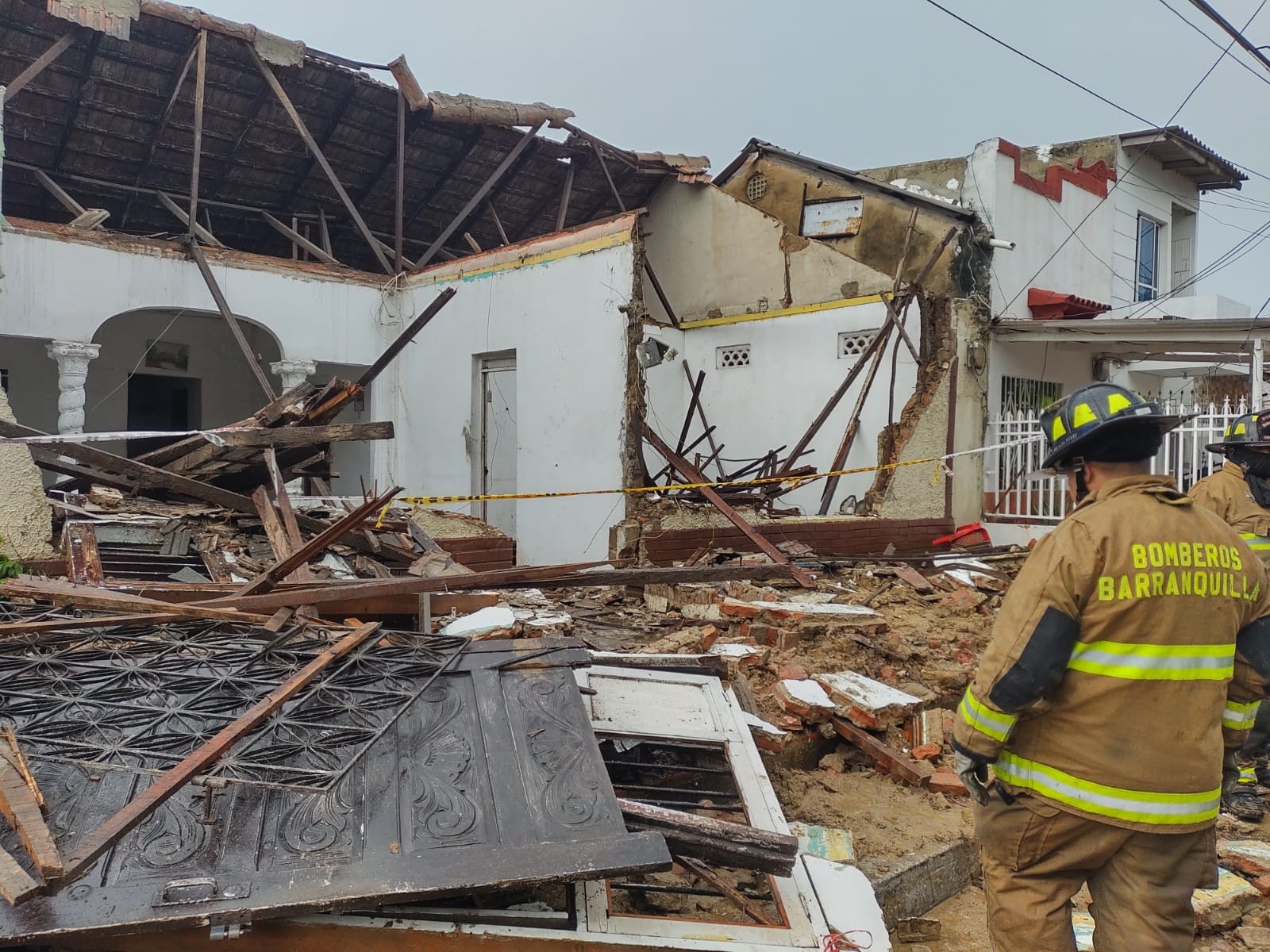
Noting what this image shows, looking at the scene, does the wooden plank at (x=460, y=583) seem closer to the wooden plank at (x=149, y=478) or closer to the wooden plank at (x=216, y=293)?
the wooden plank at (x=149, y=478)

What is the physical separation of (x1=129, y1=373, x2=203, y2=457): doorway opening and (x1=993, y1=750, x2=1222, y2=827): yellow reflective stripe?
45.2ft

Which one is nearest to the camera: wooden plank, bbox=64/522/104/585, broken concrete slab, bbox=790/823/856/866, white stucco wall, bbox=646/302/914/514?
broken concrete slab, bbox=790/823/856/866

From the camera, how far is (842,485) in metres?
11.2

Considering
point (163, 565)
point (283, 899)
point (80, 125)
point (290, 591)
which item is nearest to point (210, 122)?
point (80, 125)

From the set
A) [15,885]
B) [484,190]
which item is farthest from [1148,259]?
[15,885]

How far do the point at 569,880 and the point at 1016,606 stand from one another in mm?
1336

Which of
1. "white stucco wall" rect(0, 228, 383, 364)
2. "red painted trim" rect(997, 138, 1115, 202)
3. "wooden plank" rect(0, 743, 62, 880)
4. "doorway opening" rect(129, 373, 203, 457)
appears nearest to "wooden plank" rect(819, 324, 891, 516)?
"red painted trim" rect(997, 138, 1115, 202)

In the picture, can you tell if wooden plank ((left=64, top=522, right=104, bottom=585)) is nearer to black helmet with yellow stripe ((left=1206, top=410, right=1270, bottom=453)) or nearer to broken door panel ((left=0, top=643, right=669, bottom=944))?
broken door panel ((left=0, top=643, right=669, bottom=944))

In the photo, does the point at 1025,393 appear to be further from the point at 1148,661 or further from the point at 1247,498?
the point at 1148,661

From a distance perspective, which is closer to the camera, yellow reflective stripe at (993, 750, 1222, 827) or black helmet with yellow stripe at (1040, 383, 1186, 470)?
yellow reflective stripe at (993, 750, 1222, 827)

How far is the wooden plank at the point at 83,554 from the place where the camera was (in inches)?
205

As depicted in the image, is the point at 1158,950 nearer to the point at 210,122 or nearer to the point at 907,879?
the point at 907,879

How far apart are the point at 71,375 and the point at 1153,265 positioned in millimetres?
16909

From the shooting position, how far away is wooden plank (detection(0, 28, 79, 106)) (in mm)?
8406
